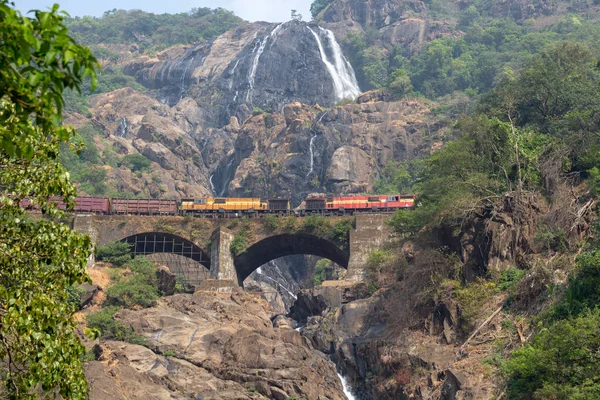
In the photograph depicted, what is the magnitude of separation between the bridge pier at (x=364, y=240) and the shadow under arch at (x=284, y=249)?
1487mm

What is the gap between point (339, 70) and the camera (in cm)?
15738

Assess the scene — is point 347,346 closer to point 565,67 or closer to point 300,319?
point 300,319

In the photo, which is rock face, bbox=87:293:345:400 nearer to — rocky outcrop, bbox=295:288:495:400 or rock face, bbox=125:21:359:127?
rocky outcrop, bbox=295:288:495:400

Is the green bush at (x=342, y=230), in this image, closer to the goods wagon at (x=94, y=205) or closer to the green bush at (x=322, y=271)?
the green bush at (x=322, y=271)

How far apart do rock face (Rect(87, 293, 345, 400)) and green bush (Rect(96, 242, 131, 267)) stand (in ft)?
42.6

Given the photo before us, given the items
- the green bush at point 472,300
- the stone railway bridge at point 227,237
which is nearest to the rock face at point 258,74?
the stone railway bridge at point 227,237

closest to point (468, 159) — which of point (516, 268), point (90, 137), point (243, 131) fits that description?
point (516, 268)

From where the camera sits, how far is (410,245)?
212 ft

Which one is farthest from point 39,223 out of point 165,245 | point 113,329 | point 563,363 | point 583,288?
point 165,245

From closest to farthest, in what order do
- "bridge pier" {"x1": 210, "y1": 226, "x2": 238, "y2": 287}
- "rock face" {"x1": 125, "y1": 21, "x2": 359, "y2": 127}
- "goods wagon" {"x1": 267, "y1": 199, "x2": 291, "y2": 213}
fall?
"bridge pier" {"x1": 210, "y1": 226, "x2": 238, "y2": 287} → "goods wagon" {"x1": 267, "y1": 199, "x2": 291, "y2": 213} → "rock face" {"x1": 125, "y1": 21, "x2": 359, "y2": 127}

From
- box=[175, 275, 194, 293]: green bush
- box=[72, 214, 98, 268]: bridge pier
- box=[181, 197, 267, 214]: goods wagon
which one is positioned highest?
box=[181, 197, 267, 214]: goods wagon

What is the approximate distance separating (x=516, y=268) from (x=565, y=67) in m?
34.3

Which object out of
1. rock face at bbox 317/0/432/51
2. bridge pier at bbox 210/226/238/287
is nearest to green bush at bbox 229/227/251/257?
bridge pier at bbox 210/226/238/287

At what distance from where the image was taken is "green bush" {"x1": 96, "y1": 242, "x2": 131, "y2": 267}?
243 ft
